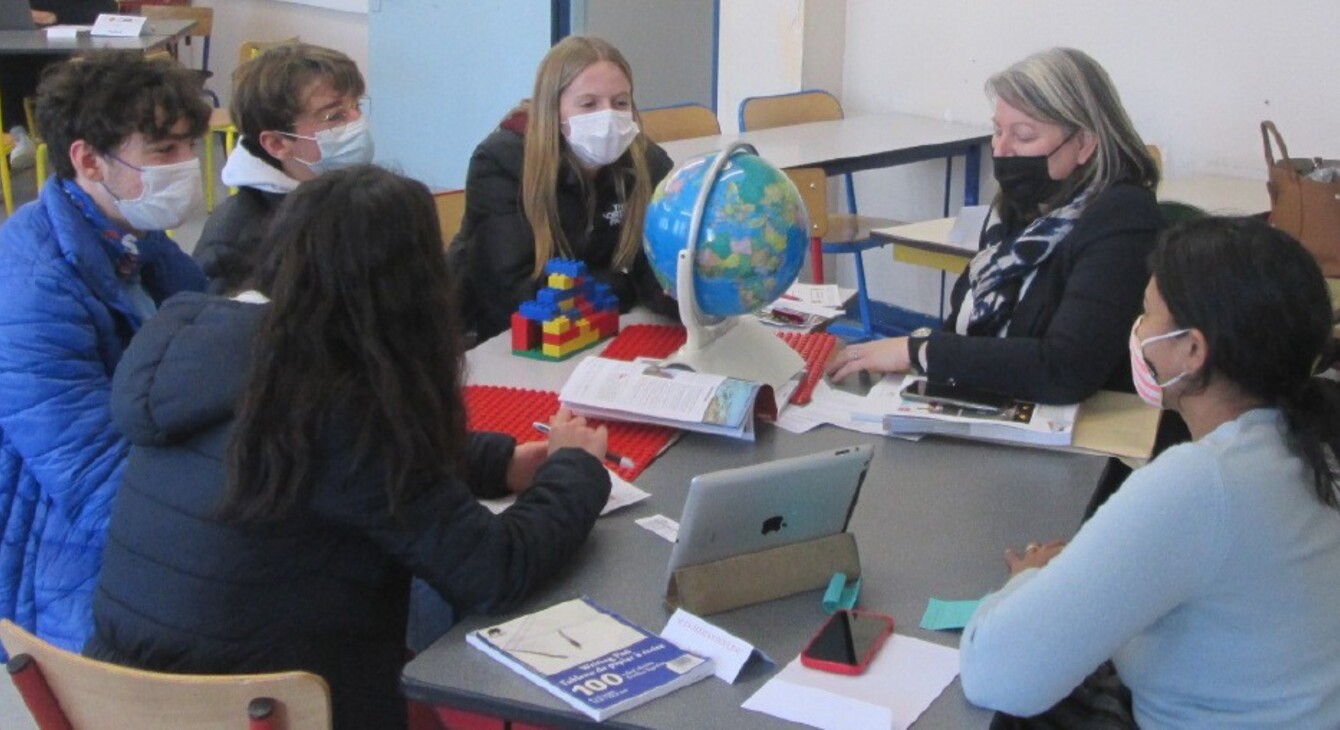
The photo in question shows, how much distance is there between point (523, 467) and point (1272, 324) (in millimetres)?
940

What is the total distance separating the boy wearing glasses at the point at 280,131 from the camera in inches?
96.3

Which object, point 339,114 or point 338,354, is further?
point 339,114

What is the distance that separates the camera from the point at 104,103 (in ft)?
Result: 6.59

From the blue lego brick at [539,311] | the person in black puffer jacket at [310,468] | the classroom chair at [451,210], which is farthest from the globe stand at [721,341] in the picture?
the classroom chair at [451,210]

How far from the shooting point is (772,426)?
2080mm

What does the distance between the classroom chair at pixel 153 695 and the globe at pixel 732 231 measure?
997 millimetres

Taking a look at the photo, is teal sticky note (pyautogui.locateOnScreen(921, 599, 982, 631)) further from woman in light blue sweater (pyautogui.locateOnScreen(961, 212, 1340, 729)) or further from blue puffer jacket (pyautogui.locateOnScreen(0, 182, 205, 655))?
blue puffer jacket (pyautogui.locateOnScreen(0, 182, 205, 655))

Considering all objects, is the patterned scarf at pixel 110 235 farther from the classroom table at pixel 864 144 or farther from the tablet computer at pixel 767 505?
the classroom table at pixel 864 144

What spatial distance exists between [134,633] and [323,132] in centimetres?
127

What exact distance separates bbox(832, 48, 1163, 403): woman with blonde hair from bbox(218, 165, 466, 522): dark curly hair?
1.03 metres

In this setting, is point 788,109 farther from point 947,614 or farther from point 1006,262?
point 947,614

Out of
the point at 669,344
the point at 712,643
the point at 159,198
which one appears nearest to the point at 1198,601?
the point at 712,643

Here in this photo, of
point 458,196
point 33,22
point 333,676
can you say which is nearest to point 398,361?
point 333,676

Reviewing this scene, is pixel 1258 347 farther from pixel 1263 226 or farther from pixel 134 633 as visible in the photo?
pixel 134 633
